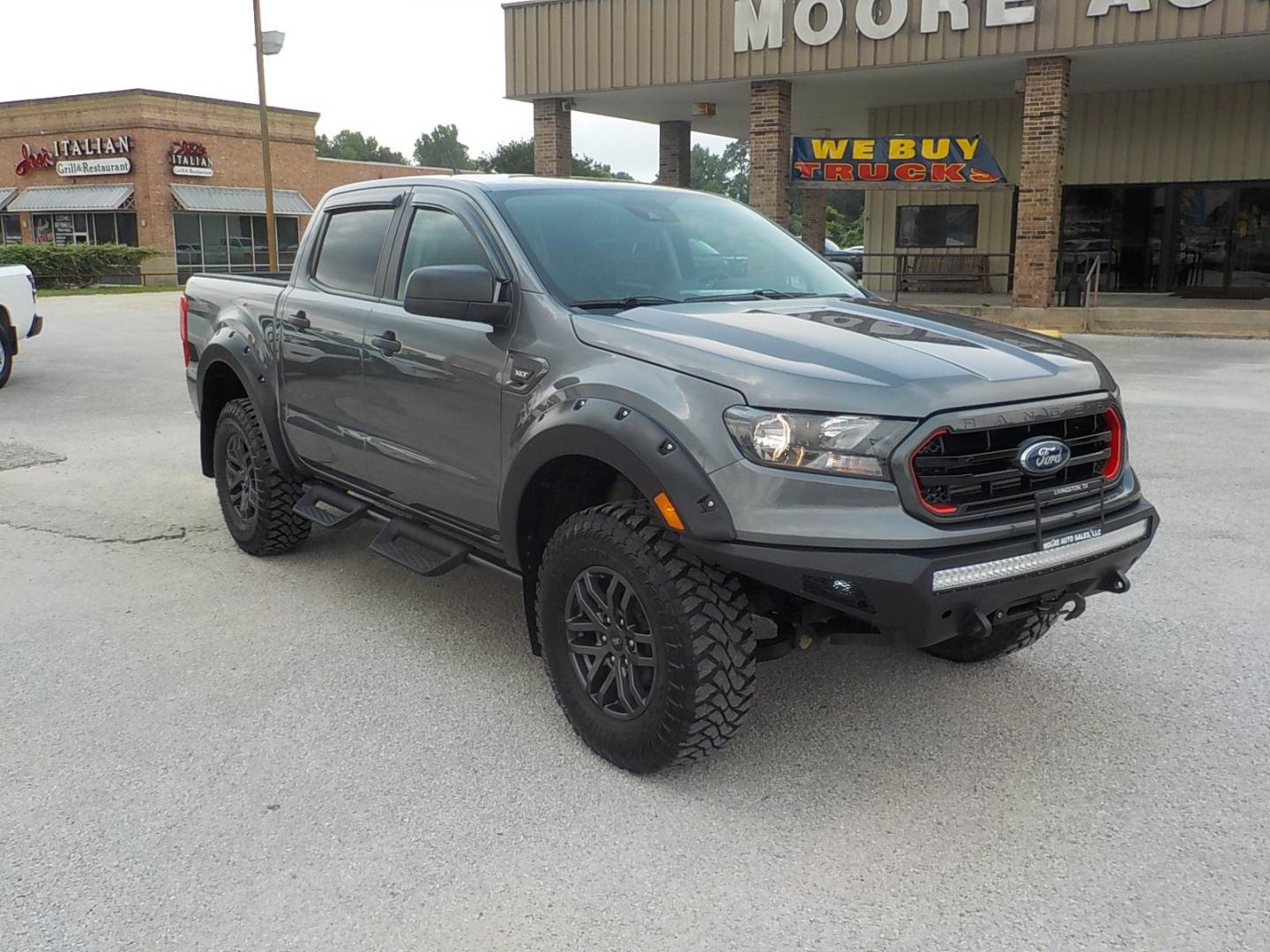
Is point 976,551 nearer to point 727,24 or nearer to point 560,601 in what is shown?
point 560,601

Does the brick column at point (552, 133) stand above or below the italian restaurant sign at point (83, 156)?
below

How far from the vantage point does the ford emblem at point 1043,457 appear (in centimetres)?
318

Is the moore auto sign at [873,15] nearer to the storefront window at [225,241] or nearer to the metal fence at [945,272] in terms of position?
the metal fence at [945,272]

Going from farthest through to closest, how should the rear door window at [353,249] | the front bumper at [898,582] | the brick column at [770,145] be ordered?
the brick column at [770,145], the rear door window at [353,249], the front bumper at [898,582]

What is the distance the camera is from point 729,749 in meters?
3.67

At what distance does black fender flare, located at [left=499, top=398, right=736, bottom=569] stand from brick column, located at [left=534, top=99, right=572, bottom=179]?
66.4 feet

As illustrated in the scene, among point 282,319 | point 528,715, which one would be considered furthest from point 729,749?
point 282,319

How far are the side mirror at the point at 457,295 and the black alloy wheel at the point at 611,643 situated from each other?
99 cm

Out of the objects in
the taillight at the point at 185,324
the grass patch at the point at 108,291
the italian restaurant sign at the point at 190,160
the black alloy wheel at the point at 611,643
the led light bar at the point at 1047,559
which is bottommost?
the black alloy wheel at the point at 611,643

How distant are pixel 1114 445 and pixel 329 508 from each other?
3.41m

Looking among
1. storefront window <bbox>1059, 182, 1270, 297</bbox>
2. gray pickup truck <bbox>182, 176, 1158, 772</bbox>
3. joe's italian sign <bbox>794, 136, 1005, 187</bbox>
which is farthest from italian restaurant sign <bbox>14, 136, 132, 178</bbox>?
gray pickup truck <bbox>182, 176, 1158, 772</bbox>

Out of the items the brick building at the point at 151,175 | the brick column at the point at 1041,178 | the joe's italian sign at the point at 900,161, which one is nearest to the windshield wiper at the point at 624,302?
the brick column at the point at 1041,178

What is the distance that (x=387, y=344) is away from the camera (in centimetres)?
449

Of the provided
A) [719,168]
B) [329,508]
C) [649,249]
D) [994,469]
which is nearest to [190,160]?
[329,508]
